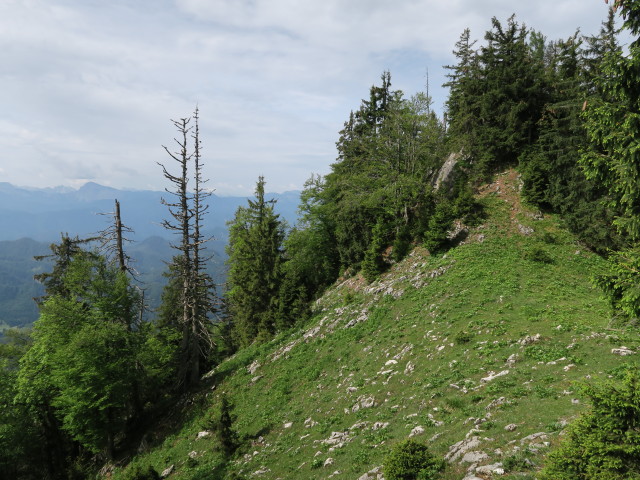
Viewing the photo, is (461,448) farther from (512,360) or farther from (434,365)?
(434,365)

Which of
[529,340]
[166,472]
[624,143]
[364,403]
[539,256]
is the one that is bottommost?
[166,472]

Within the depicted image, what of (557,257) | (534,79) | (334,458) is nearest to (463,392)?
(334,458)

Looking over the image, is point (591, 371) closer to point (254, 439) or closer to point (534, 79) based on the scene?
point (254, 439)

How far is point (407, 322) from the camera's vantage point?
842 inches

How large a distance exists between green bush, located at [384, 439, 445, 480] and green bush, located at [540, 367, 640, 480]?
10.3 feet

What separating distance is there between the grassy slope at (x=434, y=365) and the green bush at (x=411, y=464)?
1.35ft

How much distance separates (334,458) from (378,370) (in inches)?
246

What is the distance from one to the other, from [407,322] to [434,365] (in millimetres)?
5818

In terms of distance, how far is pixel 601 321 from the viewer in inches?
581

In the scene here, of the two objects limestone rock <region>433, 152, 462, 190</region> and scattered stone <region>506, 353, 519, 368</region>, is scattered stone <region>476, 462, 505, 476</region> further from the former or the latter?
limestone rock <region>433, 152, 462, 190</region>

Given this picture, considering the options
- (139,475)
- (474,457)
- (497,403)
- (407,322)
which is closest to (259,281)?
(407,322)

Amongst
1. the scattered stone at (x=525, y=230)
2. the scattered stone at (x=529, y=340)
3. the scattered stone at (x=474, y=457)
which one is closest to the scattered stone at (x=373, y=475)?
the scattered stone at (x=474, y=457)

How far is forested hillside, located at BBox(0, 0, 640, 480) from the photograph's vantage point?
872cm

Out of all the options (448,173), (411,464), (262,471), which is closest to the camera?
(411,464)
